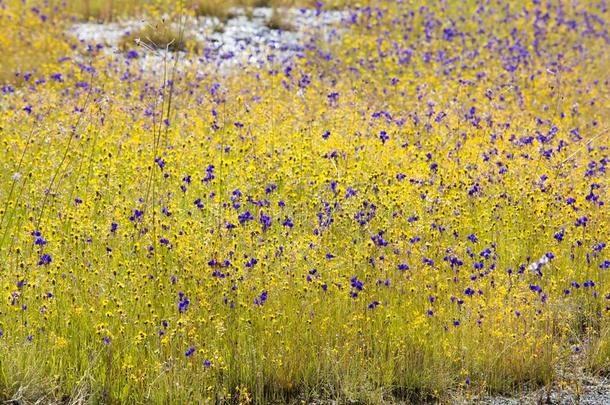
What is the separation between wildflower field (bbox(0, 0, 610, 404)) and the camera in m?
4.52

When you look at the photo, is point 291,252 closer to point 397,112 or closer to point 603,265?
point 603,265

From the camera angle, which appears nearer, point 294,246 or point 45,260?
point 45,260

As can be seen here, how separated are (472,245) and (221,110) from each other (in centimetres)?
302

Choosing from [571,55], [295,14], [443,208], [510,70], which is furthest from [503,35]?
[443,208]

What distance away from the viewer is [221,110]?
7918 millimetres

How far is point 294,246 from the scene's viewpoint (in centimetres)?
512

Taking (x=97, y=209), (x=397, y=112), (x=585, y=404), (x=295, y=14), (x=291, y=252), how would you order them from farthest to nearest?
(x=295, y=14) → (x=397, y=112) → (x=97, y=209) → (x=291, y=252) → (x=585, y=404)

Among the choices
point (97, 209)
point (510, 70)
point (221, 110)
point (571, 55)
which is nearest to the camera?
point (97, 209)

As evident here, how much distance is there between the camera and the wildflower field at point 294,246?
4.52 m

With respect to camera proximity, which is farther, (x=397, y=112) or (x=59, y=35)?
(x=59, y=35)

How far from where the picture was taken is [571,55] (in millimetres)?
11438

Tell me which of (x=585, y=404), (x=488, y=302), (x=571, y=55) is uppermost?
(x=571, y=55)

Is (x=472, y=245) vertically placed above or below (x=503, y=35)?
below

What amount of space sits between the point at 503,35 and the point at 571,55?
3.66ft
